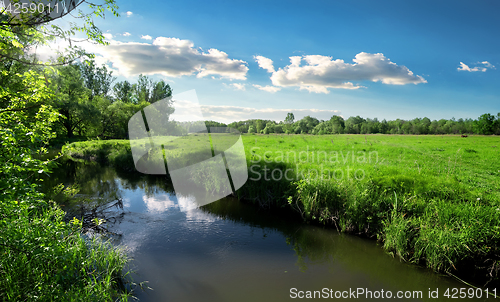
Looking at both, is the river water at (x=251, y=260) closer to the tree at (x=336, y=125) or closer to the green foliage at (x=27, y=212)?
the green foliage at (x=27, y=212)

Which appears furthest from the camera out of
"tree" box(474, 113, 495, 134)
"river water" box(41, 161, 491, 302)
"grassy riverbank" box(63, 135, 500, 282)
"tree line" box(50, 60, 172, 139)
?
"tree" box(474, 113, 495, 134)

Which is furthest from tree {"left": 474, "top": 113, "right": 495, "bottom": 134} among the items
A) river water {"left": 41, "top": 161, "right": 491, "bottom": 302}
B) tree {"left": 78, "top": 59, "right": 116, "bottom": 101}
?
tree {"left": 78, "top": 59, "right": 116, "bottom": 101}

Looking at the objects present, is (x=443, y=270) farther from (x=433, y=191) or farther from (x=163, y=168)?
(x=163, y=168)

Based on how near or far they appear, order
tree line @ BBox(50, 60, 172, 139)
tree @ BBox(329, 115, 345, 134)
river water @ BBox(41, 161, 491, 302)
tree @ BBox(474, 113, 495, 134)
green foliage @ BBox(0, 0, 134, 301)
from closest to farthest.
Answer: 1. green foliage @ BBox(0, 0, 134, 301)
2. river water @ BBox(41, 161, 491, 302)
3. tree line @ BBox(50, 60, 172, 139)
4. tree @ BBox(474, 113, 495, 134)
5. tree @ BBox(329, 115, 345, 134)

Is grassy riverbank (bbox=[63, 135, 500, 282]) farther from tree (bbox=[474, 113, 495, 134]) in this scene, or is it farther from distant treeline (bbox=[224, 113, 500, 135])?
tree (bbox=[474, 113, 495, 134])

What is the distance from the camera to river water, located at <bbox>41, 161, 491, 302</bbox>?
6.04 meters

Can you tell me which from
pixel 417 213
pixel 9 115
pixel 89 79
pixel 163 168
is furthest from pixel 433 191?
pixel 89 79

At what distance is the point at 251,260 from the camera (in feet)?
24.2

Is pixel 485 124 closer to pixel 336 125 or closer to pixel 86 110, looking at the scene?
pixel 336 125

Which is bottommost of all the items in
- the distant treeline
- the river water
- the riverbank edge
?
the river water

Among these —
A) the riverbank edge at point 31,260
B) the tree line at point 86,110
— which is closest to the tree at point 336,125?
the tree line at point 86,110

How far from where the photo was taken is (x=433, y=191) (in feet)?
26.6

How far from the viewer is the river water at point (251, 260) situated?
6.04 metres

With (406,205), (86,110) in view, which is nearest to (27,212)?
(406,205)
